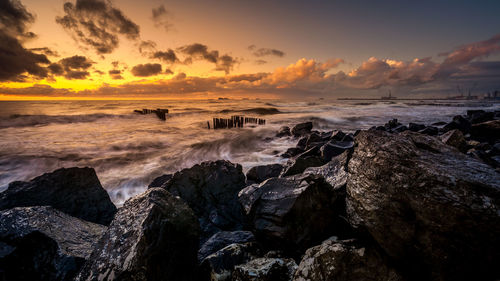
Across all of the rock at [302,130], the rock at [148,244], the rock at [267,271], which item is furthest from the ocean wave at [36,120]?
the rock at [267,271]

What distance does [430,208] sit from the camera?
1.83 metres

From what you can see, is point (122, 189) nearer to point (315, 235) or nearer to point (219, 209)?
point (219, 209)

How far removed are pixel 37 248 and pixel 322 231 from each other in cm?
361

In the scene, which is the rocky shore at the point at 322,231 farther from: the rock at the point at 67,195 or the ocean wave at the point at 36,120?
the ocean wave at the point at 36,120

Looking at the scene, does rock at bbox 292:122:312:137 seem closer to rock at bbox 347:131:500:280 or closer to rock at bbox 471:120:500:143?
rock at bbox 471:120:500:143

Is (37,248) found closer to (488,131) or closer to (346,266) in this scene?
(346,266)

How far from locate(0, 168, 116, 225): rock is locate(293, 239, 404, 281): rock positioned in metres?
4.38

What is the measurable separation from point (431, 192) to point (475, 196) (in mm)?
271

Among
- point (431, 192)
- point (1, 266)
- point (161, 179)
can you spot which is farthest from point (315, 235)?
point (161, 179)

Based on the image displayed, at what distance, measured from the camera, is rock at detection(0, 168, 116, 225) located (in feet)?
13.8

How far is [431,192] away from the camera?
6.13 feet

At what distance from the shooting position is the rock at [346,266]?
190 centimetres

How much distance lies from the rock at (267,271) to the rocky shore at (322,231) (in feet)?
0.03

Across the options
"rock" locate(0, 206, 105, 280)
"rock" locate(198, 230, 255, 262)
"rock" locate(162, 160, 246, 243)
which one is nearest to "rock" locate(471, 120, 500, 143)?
"rock" locate(162, 160, 246, 243)
